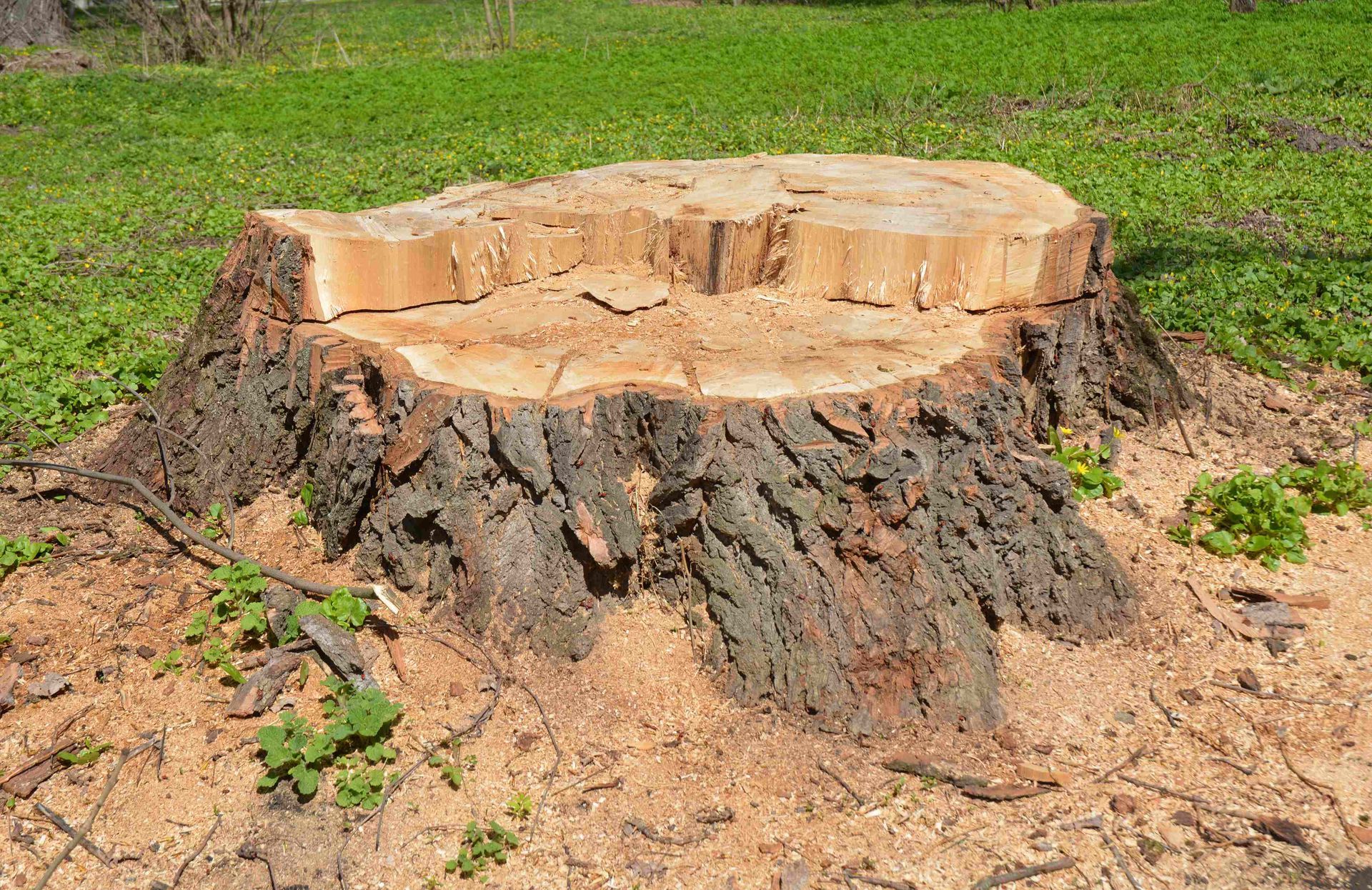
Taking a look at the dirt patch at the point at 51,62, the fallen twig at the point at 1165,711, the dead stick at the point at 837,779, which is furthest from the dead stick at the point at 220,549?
the dirt patch at the point at 51,62

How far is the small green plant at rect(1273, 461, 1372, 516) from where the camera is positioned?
3.82m

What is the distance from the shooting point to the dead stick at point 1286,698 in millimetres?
2908

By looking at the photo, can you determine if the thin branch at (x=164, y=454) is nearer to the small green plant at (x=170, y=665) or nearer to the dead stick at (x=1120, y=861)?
the small green plant at (x=170, y=665)

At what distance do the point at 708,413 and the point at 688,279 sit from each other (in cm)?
116

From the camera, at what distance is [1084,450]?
393 cm

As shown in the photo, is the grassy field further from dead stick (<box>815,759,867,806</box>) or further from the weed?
dead stick (<box>815,759,867,806</box>)

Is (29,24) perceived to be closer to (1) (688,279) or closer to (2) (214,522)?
(2) (214,522)

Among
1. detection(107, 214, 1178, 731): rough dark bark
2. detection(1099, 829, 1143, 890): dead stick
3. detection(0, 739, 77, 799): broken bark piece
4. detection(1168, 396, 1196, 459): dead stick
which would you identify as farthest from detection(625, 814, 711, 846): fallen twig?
detection(1168, 396, 1196, 459): dead stick

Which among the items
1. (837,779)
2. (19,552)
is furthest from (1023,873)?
(19,552)

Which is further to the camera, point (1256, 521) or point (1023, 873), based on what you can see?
point (1256, 521)

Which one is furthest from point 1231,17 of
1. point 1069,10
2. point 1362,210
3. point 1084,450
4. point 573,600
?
point 573,600

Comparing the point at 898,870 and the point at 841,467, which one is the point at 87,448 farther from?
the point at 898,870

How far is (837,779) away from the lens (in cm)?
264

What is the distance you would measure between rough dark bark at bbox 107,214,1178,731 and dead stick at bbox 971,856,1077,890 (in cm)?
48
